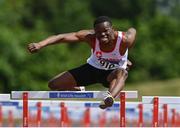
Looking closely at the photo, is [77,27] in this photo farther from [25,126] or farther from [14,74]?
[25,126]

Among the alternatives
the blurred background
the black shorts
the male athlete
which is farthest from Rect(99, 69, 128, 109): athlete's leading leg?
the blurred background

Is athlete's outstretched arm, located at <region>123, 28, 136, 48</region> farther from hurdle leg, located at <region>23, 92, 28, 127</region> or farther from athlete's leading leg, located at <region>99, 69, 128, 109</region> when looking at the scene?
hurdle leg, located at <region>23, 92, 28, 127</region>

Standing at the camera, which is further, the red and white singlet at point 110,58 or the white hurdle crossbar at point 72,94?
the red and white singlet at point 110,58

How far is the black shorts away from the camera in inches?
492

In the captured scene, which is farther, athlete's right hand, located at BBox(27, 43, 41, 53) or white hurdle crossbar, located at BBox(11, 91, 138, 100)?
white hurdle crossbar, located at BBox(11, 91, 138, 100)

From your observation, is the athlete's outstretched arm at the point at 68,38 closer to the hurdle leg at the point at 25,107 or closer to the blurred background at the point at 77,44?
the hurdle leg at the point at 25,107

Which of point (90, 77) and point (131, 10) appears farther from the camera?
point (131, 10)

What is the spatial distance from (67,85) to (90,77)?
37 centimetres

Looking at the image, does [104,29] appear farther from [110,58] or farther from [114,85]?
[114,85]

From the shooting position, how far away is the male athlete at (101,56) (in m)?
11.8

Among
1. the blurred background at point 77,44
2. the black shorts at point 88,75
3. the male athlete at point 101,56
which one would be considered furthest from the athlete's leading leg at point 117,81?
the blurred background at point 77,44

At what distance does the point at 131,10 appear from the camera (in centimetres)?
8462

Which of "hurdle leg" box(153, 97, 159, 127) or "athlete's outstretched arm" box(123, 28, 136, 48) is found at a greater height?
"athlete's outstretched arm" box(123, 28, 136, 48)

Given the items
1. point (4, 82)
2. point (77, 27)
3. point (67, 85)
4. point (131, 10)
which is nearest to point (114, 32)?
point (67, 85)
